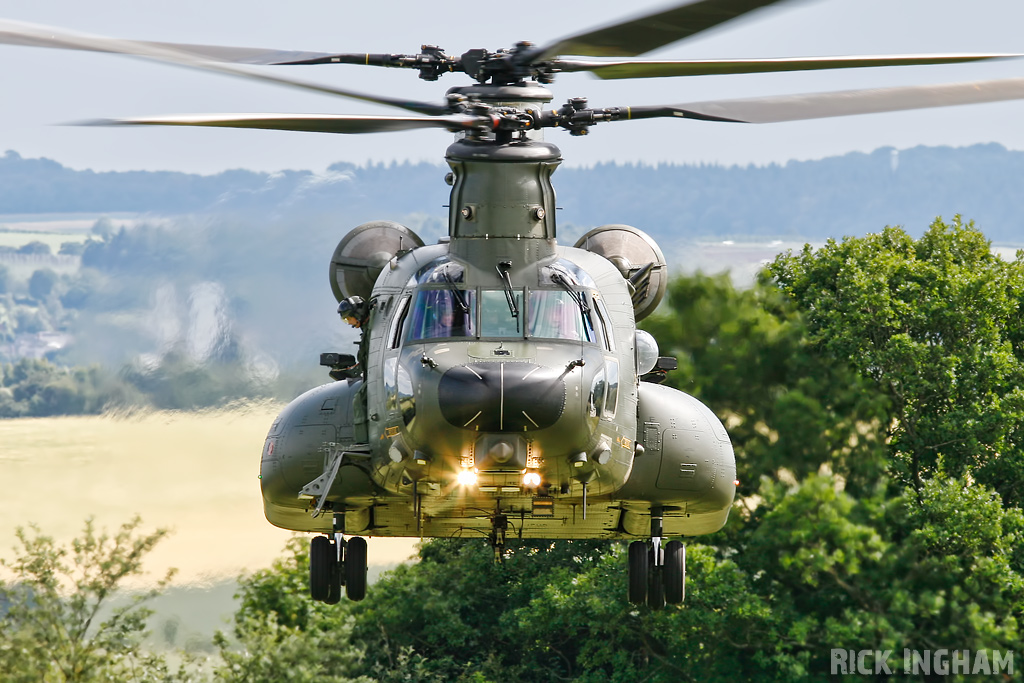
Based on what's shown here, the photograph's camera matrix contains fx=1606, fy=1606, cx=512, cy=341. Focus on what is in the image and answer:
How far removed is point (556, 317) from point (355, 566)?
4147 millimetres

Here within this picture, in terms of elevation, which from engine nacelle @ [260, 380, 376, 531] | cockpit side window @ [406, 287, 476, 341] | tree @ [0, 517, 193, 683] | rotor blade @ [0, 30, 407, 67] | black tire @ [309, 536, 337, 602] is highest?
rotor blade @ [0, 30, 407, 67]

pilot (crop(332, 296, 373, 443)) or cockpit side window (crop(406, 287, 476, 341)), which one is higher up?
cockpit side window (crop(406, 287, 476, 341))

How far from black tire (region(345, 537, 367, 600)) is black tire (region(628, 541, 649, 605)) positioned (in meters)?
2.85

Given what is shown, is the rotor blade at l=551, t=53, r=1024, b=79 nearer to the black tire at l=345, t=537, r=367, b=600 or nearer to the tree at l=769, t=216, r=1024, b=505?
the black tire at l=345, t=537, r=367, b=600

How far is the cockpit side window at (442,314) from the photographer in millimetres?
14469

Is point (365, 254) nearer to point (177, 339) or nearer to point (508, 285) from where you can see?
point (508, 285)

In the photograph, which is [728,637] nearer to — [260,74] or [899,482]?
[899,482]

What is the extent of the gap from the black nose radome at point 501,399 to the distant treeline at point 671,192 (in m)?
22.7

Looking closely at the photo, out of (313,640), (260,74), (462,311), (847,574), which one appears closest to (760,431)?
(847,574)

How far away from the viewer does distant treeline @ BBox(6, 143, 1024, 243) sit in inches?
1464

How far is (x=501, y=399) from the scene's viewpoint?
1356cm

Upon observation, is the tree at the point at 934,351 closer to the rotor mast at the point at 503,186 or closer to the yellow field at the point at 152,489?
the yellow field at the point at 152,489

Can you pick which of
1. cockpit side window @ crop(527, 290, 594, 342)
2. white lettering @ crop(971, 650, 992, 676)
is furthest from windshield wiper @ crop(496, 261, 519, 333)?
white lettering @ crop(971, 650, 992, 676)

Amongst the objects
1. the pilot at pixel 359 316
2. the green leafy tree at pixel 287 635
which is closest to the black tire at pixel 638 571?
the pilot at pixel 359 316
